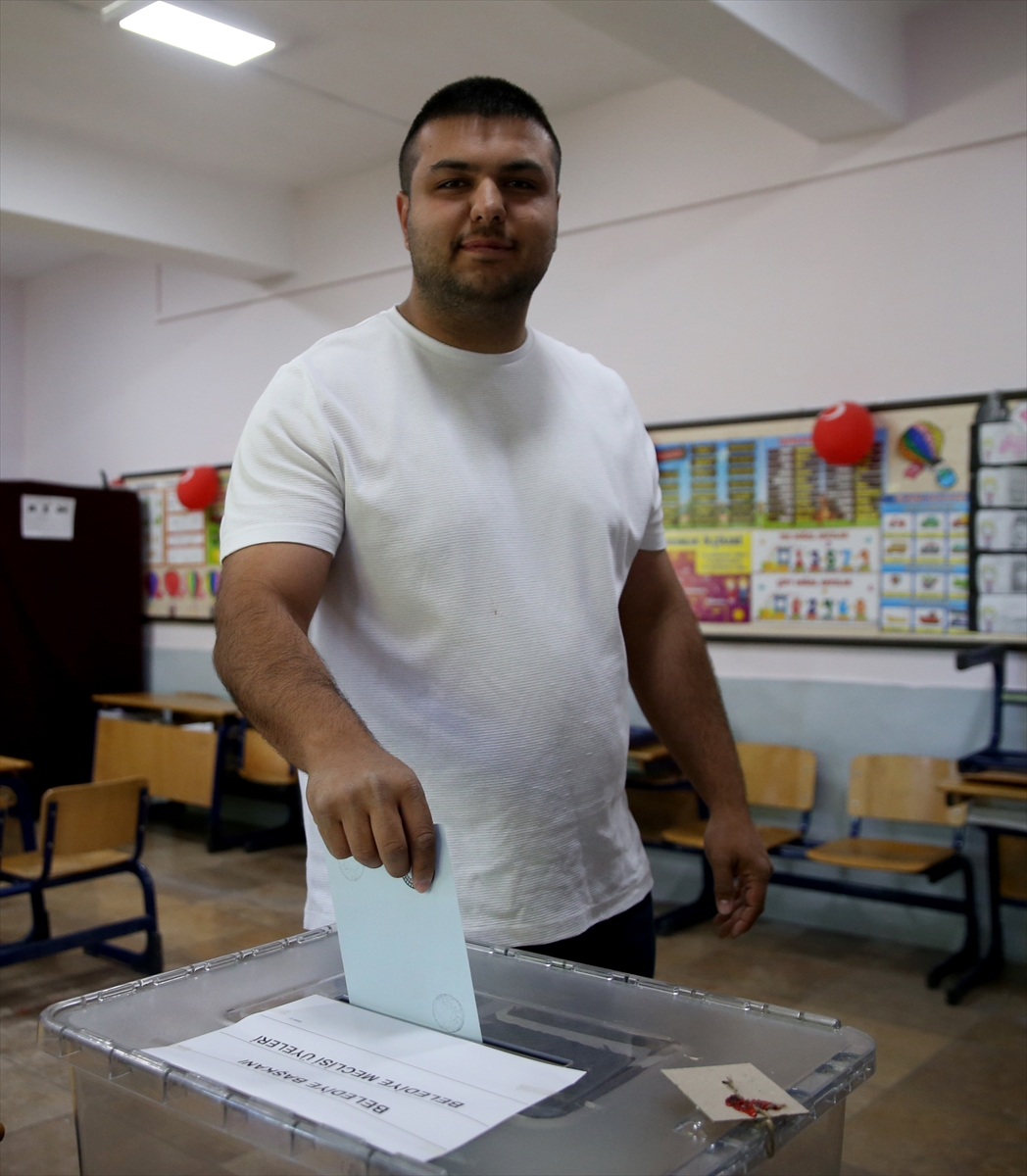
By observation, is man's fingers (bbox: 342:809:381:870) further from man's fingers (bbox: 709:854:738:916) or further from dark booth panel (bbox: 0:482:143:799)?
dark booth panel (bbox: 0:482:143:799)

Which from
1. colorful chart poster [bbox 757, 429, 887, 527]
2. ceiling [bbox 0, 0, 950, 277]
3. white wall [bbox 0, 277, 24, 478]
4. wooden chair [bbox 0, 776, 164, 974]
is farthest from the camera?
white wall [bbox 0, 277, 24, 478]

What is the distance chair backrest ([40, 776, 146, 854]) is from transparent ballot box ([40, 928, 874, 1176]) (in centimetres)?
272

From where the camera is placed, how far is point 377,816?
817 mm

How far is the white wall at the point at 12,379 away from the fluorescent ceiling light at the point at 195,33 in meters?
4.25

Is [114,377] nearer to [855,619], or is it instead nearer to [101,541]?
[101,541]

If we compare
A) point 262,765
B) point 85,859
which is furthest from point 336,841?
point 262,765

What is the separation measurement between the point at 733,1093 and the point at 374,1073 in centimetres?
24

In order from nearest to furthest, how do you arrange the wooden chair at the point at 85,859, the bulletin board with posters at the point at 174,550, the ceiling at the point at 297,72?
the wooden chair at the point at 85,859 < the ceiling at the point at 297,72 < the bulletin board with posters at the point at 174,550

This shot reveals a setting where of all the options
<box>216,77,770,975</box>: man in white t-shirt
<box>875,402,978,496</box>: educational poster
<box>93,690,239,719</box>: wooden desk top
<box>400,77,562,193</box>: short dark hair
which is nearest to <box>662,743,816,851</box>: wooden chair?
<box>875,402,978,496</box>: educational poster

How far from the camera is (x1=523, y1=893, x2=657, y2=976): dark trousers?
1.32 meters

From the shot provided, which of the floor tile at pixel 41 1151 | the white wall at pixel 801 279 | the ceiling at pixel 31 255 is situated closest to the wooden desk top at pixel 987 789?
the white wall at pixel 801 279

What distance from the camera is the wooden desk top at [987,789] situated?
3.37 meters

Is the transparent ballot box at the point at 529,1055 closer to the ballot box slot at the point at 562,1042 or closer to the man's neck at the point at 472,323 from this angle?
the ballot box slot at the point at 562,1042

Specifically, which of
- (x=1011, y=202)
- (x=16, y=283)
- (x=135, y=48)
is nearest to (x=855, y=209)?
(x=1011, y=202)
